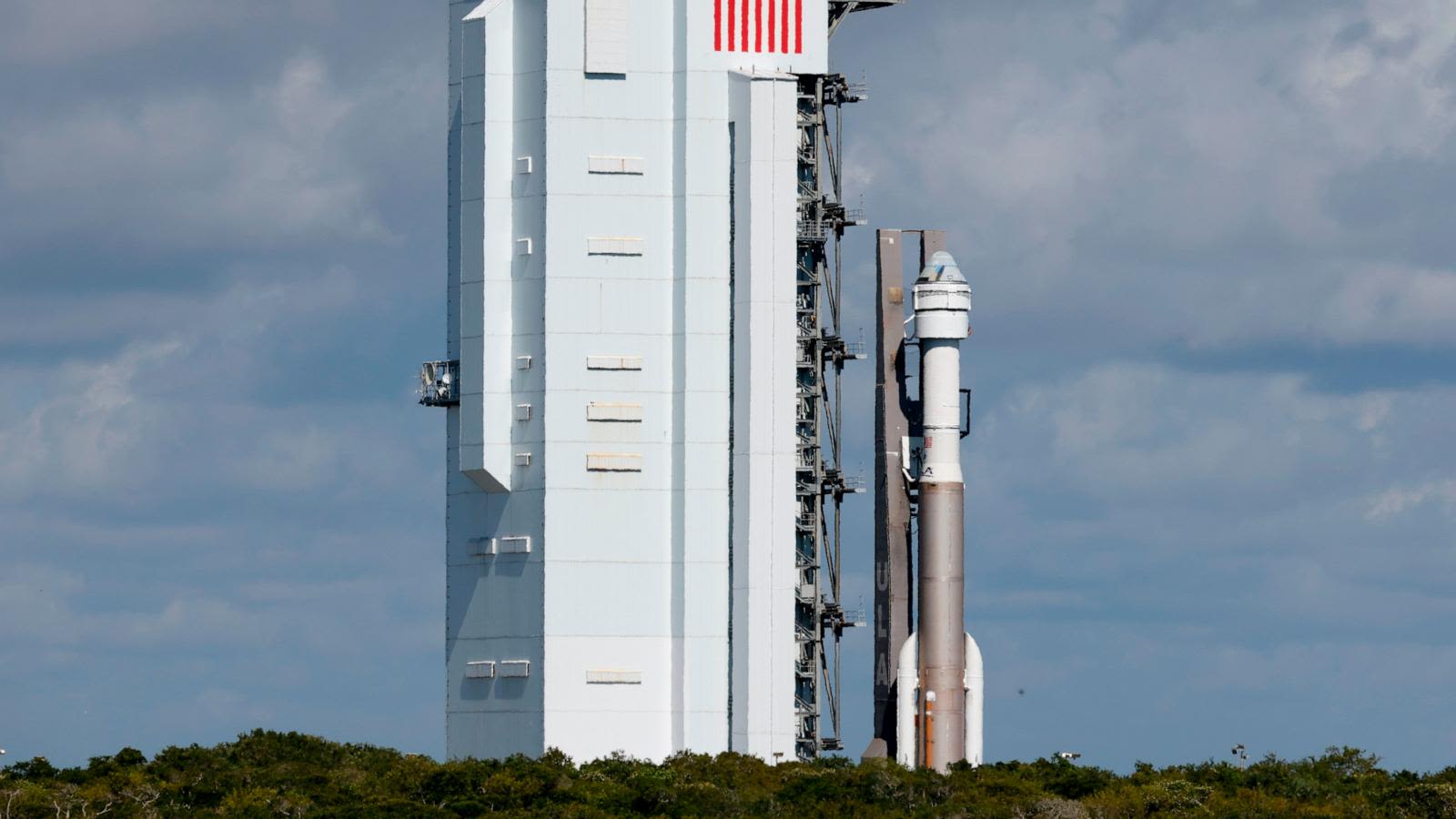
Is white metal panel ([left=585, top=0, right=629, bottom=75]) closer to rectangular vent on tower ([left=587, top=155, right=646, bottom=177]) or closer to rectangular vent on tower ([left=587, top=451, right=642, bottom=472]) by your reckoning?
rectangular vent on tower ([left=587, top=155, right=646, bottom=177])

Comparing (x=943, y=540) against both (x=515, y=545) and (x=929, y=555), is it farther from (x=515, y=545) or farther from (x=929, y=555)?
(x=515, y=545)

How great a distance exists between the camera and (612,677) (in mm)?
83062

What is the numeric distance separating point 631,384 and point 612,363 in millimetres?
833

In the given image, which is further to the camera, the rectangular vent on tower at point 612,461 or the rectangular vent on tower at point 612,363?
the rectangular vent on tower at point 612,363

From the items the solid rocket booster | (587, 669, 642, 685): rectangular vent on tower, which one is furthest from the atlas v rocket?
(587, 669, 642, 685): rectangular vent on tower

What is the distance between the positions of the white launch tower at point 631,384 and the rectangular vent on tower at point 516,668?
8 centimetres

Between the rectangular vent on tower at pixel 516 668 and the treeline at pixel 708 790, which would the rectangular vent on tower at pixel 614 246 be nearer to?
the rectangular vent on tower at pixel 516 668

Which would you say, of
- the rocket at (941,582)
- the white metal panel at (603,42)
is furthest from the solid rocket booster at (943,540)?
the white metal panel at (603,42)

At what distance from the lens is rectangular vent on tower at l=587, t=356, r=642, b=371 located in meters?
83.7

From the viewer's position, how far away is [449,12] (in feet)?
288

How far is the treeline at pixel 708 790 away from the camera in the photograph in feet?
245

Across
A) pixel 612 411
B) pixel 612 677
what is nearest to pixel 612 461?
pixel 612 411

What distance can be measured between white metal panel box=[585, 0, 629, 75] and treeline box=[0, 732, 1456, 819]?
66.2 feet

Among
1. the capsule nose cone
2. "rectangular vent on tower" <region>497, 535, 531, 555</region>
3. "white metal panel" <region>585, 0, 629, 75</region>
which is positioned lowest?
"rectangular vent on tower" <region>497, 535, 531, 555</region>
